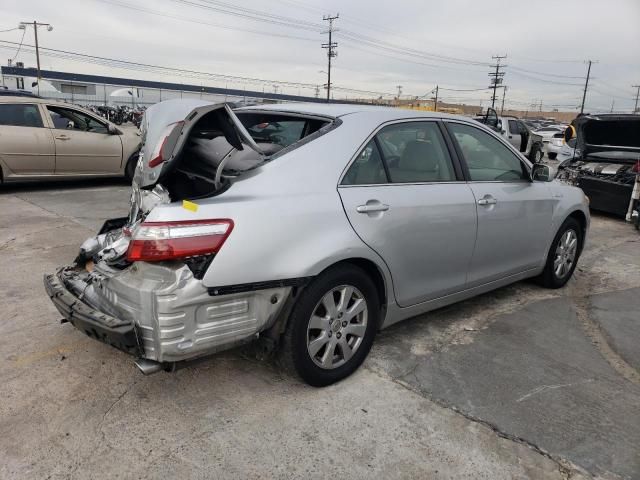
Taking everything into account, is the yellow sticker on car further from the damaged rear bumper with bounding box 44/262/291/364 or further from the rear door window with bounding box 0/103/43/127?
the rear door window with bounding box 0/103/43/127

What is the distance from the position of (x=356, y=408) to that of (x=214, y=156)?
1623 millimetres

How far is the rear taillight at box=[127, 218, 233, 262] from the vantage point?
7.88 ft

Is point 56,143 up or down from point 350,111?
down

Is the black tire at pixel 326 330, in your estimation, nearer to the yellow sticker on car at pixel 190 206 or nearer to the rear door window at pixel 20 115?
the yellow sticker on car at pixel 190 206

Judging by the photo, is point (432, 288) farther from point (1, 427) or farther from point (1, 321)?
point (1, 321)

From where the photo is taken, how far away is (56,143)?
28.7 ft

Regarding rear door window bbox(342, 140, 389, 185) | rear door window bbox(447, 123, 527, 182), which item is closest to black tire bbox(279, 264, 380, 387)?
rear door window bbox(342, 140, 389, 185)

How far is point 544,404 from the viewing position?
9.63 ft

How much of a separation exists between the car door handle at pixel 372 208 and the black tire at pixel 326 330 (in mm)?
326

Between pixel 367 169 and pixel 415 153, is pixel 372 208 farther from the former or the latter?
pixel 415 153

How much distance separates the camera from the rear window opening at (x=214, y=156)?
2766 mm

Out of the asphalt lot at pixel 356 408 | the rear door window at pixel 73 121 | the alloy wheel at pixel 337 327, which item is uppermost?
the rear door window at pixel 73 121

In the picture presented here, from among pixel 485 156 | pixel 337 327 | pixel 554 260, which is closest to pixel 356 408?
pixel 337 327

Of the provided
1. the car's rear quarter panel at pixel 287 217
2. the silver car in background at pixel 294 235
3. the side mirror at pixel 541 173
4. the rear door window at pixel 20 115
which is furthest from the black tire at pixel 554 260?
the rear door window at pixel 20 115
